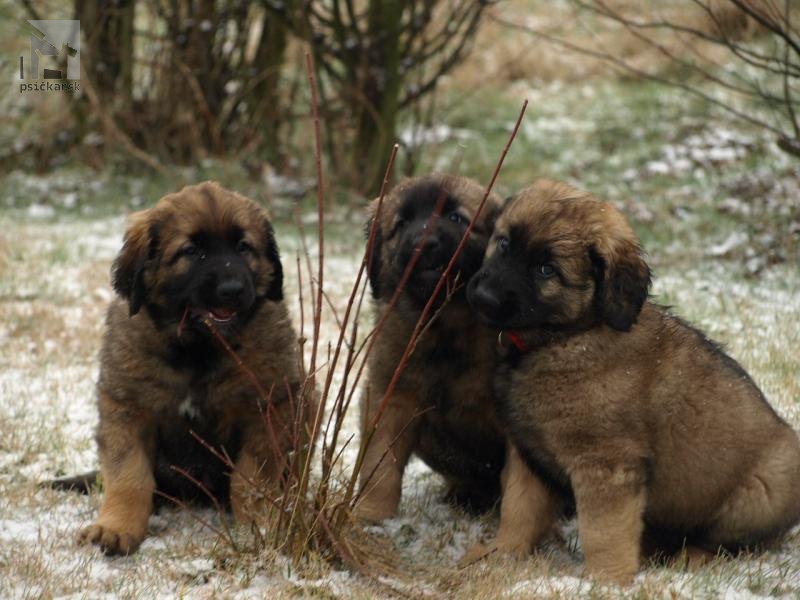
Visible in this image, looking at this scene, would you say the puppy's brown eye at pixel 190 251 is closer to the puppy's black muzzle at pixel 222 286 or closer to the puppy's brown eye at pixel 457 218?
the puppy's black muzzle at pixel 222 286

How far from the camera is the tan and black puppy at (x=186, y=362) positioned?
3924 millimetres

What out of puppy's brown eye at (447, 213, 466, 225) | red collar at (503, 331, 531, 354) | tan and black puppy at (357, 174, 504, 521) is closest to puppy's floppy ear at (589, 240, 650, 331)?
red collar at (503, 331, 531, 354)

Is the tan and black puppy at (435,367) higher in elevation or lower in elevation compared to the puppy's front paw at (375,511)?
higher

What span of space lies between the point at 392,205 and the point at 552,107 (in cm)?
1007

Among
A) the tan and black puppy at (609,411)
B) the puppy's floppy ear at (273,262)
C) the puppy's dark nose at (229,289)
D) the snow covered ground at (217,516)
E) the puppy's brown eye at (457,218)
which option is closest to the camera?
the snow covered ground at (217,516)

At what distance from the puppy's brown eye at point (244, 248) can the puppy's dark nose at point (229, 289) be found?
260 millimetres

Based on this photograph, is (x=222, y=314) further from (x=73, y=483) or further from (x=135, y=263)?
(x=73, y=483)

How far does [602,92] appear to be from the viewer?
14555 mm

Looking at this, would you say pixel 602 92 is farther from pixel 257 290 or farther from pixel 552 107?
pixel 257 290

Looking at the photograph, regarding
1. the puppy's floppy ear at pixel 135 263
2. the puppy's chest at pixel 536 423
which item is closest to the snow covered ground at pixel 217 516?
the puppy's chest at pixel 536 423

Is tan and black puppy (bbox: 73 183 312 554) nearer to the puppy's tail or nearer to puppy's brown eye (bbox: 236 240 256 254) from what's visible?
puppy's brown eye (bbox: 236 240 256 254)

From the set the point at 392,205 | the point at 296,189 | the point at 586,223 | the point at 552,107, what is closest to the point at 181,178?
the point at 296,189

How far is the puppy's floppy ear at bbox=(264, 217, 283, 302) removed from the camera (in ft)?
13.9

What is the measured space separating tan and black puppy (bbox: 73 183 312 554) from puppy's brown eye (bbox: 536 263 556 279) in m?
0.98
